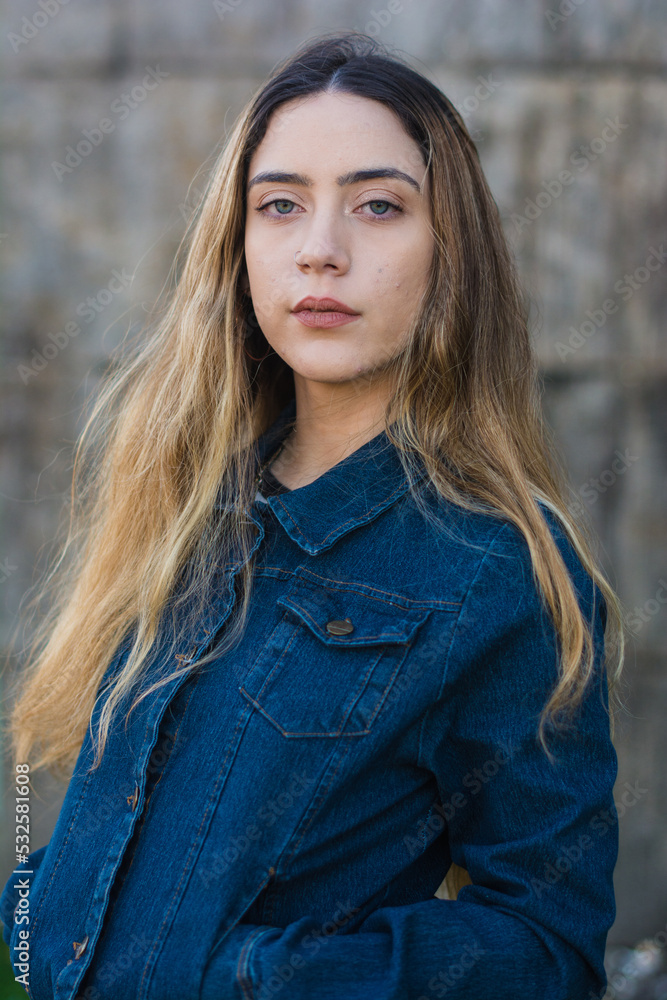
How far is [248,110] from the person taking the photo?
1687mm

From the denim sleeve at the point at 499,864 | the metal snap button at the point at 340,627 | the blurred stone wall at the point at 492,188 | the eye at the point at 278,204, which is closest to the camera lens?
the denim sleeve at the point at 499,864

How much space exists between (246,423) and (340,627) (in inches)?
25.9

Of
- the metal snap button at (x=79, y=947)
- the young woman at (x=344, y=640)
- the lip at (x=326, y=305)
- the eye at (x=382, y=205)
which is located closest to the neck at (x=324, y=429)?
the young woman at (x=344, y=640)

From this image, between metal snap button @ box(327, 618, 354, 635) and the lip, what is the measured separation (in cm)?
54

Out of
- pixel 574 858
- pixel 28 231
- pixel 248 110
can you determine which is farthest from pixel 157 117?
pixel 574 858

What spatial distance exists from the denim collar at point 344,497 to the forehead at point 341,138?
1.62 feet

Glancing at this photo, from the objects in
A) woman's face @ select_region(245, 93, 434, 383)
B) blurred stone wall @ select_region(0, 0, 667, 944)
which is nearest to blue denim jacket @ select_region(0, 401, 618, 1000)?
woman's face @ select_region(245, 93, 434, 383)

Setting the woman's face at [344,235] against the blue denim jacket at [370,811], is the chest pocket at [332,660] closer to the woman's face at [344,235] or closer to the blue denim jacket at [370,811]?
the blue denim jacket at [370,811]

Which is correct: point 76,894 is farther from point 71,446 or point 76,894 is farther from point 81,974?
point 71,446

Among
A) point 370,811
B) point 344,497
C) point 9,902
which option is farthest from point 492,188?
point 9,902

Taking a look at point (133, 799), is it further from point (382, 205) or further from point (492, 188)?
point (492, 188)

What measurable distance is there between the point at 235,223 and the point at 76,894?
130 cm

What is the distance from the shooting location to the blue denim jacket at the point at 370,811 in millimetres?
1249

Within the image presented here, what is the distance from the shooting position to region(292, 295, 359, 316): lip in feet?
4.82
